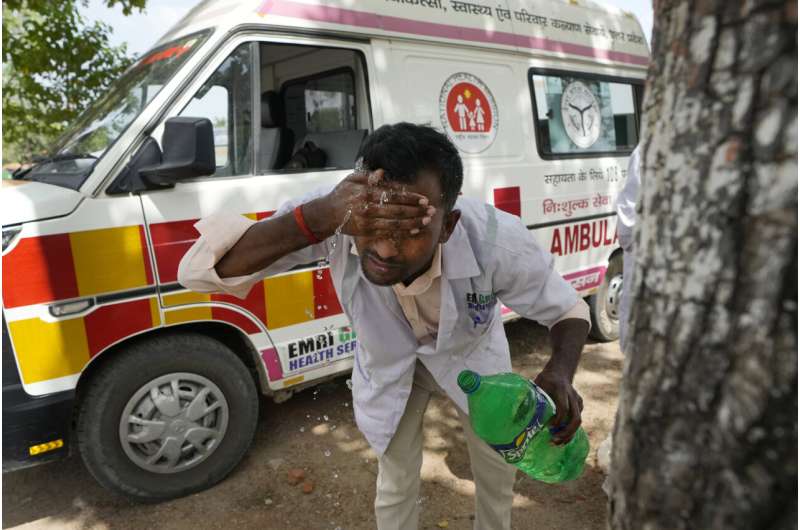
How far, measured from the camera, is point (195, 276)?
5.78 feet

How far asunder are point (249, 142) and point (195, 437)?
1.54 metres

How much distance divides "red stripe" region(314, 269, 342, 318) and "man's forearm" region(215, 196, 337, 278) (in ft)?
4.34

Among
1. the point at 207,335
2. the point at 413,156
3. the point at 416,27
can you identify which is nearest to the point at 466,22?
the point at 416,27

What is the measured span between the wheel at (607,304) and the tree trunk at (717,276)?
167 inches

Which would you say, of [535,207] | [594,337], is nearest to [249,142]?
[535,207]

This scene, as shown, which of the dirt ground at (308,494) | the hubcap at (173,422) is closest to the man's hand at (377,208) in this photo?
the hubcap at (173,422)

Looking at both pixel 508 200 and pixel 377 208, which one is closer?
pixel 377 208

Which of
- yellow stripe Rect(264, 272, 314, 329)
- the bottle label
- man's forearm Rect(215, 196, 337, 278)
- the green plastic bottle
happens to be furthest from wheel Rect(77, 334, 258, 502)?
the bottle label

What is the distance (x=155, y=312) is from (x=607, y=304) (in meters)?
3.81

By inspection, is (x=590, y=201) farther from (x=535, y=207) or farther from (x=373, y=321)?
(x=373, y=321)

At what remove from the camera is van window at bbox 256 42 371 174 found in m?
3.24

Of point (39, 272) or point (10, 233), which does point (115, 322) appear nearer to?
point (39, 272)

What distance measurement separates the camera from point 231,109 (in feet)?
9.63

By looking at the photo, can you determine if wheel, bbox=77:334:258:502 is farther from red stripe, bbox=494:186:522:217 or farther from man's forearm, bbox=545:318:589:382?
red stripe, bbox=494:186:522:217
